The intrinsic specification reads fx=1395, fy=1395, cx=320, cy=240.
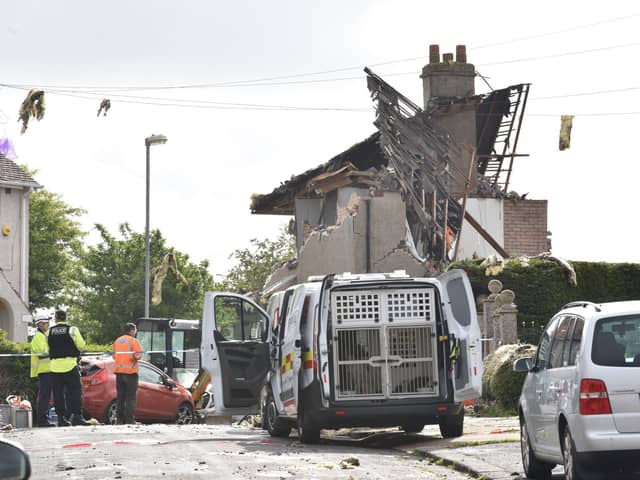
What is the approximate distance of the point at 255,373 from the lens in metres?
18.9

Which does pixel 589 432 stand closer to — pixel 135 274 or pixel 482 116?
pixel 482 116

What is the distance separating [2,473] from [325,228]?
108ft

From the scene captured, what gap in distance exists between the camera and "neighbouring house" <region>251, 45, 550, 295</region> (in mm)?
36375

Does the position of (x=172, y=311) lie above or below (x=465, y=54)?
below

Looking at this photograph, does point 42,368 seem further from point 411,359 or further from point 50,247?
point 50,247

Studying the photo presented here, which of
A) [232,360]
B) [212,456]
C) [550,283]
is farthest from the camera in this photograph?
[550,283]

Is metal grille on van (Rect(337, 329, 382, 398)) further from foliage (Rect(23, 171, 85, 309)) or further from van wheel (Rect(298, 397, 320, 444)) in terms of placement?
foliage (Rect(23, 171, 85, 309))

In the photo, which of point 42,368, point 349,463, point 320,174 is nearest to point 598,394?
point 349,463

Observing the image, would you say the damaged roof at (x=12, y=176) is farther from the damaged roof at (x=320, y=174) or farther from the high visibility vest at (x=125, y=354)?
the high visibility vest at (x=125, y=354)

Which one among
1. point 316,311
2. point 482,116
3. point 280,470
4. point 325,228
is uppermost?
point 482,116

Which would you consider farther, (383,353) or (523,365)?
(383,353)

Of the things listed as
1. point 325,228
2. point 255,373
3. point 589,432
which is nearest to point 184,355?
point 325,228

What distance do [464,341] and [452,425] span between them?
1069 mm

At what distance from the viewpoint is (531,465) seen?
12.1 m
